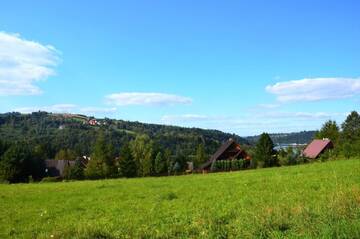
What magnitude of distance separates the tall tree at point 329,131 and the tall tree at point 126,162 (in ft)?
130

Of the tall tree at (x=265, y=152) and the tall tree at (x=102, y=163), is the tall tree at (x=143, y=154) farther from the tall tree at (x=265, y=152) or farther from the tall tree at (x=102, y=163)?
the tall tree at (x=265, y=152)

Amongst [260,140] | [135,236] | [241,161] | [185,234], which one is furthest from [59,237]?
[241,161]

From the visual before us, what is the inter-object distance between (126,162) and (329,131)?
4240cm

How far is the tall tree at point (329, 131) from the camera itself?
93.6 m

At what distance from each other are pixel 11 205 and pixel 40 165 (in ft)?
257

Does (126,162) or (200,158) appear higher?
(200,158)

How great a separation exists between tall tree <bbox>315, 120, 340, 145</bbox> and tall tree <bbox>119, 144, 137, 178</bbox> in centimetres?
3972

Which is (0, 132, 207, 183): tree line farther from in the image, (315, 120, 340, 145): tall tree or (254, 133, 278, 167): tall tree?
(315, 120, 340, 145): tall tree

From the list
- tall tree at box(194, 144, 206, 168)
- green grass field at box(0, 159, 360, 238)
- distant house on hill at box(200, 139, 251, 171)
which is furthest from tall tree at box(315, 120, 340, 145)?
green grass field at box(0, 159, 360, 238)

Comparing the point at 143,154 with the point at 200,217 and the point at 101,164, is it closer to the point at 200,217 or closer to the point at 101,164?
the point at 101,164

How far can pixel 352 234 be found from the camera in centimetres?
756

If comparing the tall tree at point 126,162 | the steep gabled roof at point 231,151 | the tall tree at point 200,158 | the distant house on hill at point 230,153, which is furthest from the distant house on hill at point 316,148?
the tall tree at point 200,158

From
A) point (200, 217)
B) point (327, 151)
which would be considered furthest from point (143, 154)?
point (200, 217)

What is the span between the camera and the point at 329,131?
9612cm
